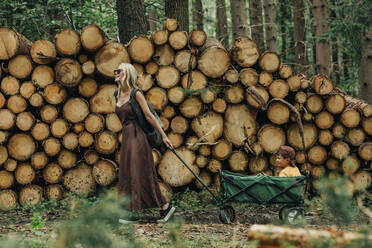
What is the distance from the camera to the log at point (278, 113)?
638cm

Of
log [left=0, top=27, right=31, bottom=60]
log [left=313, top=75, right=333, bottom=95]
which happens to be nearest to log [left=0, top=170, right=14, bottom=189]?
log [left=0, top=27, right=31, bottom=60]

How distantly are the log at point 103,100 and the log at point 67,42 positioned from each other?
67cm

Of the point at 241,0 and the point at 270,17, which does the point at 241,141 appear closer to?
the point at 241,0

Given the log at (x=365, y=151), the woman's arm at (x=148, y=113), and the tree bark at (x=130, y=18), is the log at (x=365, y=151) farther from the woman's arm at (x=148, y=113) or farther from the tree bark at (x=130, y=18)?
the tree bark at (x=130, y=18)

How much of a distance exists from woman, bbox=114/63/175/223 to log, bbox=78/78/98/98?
1.13 meters

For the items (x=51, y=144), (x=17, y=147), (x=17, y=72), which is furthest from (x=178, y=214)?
(x=17, y=72)

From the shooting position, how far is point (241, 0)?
9.63 metres

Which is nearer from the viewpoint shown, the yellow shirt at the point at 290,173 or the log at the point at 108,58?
the yellow shirt at the point at 290,173

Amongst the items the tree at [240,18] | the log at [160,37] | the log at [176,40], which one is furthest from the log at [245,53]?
the tree at [240,18]

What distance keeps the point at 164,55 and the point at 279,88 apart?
5.49 ft

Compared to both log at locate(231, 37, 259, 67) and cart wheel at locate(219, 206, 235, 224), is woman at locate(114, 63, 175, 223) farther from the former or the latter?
log at locate(231, 37, 259, 67)

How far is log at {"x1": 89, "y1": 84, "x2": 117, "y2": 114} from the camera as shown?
6277 mm

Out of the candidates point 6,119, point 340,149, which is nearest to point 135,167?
point 6,119

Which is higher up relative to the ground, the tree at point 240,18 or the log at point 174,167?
the tree at point 240,18
